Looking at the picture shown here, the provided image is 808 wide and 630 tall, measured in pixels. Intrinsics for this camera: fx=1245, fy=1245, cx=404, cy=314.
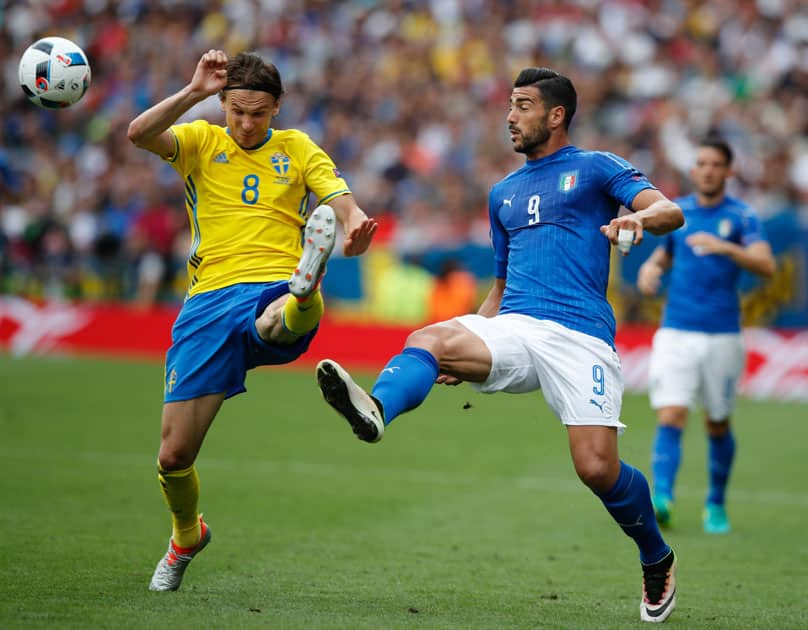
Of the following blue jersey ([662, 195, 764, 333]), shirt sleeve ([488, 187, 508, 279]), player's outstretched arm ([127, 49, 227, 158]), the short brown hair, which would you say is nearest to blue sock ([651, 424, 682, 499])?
blue jersey ([662, 195, 764, 333])

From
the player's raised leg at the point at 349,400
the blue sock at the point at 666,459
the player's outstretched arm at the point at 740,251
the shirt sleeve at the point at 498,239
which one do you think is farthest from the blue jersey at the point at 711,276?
the player's raised leg at the point at 349,400

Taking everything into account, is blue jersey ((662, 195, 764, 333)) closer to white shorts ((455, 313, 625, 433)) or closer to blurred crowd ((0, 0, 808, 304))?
white shorts ((455, 313, 625, 433))

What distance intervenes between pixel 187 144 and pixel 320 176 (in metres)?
0.69

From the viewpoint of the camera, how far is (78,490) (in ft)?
31.6

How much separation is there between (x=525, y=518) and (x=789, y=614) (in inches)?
122

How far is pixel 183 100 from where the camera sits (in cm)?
597

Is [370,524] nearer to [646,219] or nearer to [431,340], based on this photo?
[431,340]

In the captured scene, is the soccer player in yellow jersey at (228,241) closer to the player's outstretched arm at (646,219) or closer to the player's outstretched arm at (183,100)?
the player's outstretched arm at (183,100)

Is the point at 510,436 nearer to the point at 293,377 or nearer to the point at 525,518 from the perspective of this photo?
the point at 525,518

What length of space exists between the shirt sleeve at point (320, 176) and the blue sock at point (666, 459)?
3.83 m

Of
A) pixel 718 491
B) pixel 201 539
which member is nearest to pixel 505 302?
pixel 201 539

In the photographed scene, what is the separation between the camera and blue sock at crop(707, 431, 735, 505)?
9.09m

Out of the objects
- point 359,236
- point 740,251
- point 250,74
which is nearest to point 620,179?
point 359,236

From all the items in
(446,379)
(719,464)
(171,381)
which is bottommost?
(719,464)
